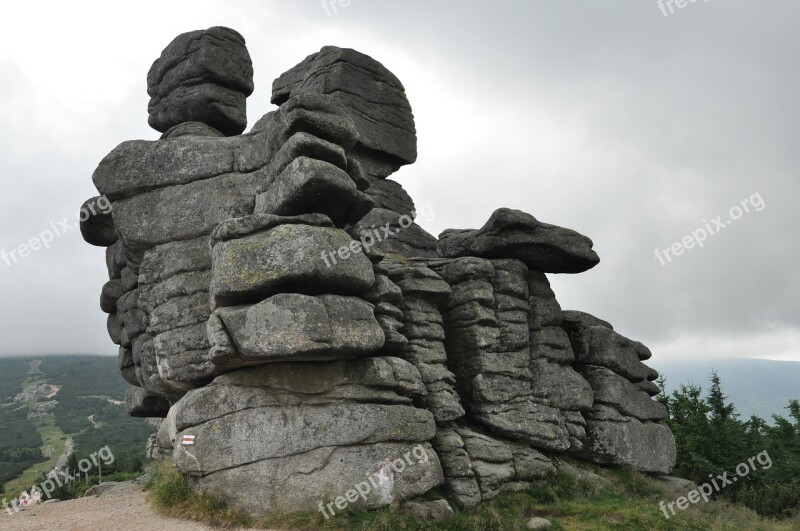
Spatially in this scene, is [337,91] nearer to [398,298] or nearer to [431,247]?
[431,247]

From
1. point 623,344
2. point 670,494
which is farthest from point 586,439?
point 623,344

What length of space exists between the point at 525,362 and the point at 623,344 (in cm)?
810

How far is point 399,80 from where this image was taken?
36.9 metres

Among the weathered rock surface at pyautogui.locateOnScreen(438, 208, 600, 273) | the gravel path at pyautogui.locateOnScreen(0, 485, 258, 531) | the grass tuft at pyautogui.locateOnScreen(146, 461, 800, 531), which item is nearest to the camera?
the grass tuft at pyautogui.locateOnScreen(146, 461, 800, 531)

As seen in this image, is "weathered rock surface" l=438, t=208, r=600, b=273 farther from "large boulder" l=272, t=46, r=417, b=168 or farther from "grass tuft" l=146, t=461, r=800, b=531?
"large boulder" l=272, t=46, r=417, b=168

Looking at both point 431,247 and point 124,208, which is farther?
point 431,247

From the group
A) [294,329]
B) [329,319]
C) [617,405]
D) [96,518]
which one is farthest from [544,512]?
[96,518]

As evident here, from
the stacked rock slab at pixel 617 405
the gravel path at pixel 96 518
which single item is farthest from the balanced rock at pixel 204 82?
the stacked rock slab at pixel 617 405

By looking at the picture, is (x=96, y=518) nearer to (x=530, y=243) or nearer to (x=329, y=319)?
(x=329, y=319)

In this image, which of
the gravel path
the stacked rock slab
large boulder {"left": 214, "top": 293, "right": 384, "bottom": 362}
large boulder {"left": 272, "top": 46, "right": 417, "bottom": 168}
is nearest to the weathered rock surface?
the stacked rock slab

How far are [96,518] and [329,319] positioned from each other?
10.0m

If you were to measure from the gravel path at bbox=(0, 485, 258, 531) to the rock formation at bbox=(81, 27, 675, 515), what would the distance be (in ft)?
5.25

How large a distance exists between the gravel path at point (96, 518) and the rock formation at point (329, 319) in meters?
1.60

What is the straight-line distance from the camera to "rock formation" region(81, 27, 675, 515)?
57.0 feet
